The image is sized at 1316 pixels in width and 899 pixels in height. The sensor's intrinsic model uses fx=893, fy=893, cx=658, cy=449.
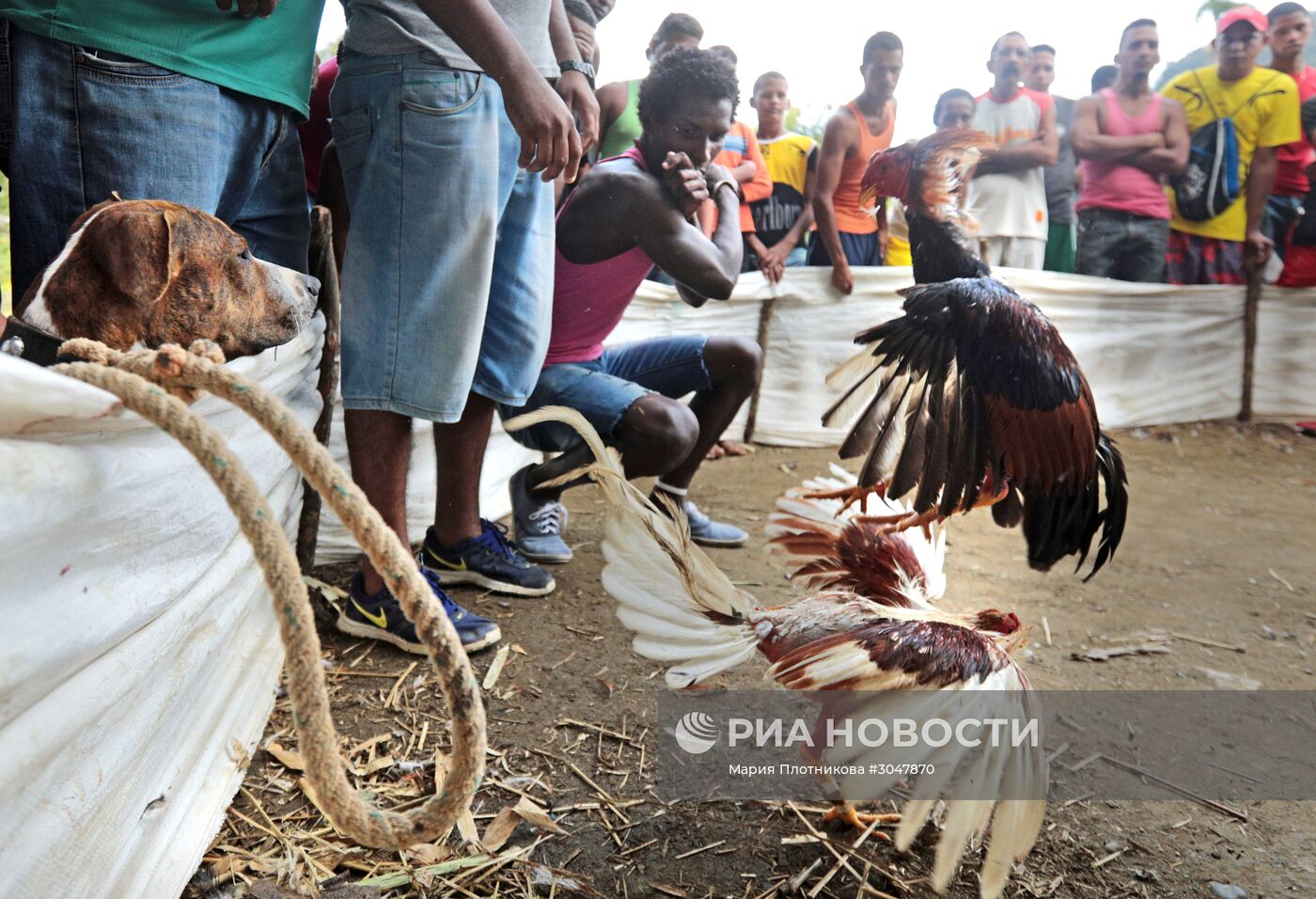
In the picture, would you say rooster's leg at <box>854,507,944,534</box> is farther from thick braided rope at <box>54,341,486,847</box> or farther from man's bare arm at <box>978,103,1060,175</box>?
man's bare arm at <box>978,103,1060,175</box>

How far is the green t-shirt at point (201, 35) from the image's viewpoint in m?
1.49

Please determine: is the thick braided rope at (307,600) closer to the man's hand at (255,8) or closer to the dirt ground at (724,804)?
the dirt ground at (724,804)

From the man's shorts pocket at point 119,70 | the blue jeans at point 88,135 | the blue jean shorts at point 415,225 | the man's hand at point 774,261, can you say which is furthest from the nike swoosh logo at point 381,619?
the man's hand at point 774,261

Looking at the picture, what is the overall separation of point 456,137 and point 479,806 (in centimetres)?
140

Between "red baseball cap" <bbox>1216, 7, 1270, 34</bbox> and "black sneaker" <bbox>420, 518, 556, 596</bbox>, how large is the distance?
602 cm

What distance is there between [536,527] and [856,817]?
1.62 m

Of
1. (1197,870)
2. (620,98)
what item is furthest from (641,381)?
(1197,870)

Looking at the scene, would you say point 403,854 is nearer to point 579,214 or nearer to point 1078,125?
point 579,214

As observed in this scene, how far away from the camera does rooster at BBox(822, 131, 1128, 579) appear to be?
188 centimetres

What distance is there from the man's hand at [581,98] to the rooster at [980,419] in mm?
1020

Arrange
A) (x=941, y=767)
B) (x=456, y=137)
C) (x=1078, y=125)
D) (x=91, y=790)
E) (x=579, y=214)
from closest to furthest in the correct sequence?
(x=91, y=790) < (x=941, y=767) < (x=456, y=137) < (x=579, y=214) < (x=1078, y=125)

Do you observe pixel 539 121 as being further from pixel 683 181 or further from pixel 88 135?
pixel 683 181

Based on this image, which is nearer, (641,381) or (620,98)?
(641,381)

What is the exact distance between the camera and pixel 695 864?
1.61 meters
